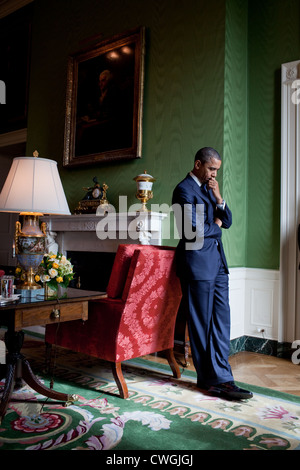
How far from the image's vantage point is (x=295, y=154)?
4.08 meters

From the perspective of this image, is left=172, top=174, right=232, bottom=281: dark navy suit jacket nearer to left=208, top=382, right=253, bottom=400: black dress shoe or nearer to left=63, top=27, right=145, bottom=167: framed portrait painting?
left=208, top=382, right=253, bottom=400: black dress shoe

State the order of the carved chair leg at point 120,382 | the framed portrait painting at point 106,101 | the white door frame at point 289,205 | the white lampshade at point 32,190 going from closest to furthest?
the white lampshade at point 32,190
the carved chair leg at point 120,382
the white door frame at point 289,205
the framed portrait painting at point 106,101

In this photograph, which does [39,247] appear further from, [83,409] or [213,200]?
[213,200]

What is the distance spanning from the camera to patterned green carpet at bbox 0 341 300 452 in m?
1.99

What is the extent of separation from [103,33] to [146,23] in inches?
29.5

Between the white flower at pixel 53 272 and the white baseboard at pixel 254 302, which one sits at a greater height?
the white flower at pixel 53 272

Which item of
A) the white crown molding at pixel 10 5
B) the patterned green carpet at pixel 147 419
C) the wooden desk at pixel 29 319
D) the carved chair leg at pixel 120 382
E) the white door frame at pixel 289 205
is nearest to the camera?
the patterned green carpet at pixel 147 419

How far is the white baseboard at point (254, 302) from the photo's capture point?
4.13 m

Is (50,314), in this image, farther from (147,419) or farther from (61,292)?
(147,419)

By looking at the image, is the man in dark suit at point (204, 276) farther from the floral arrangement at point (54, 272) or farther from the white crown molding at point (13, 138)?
the white crown molding at point (13, 138)

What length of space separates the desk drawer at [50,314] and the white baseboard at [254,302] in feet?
6.43

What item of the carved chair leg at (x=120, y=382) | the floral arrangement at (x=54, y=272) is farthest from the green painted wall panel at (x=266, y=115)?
the floral arrangement at (x=54, y=272)

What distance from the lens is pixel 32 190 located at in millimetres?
2455
